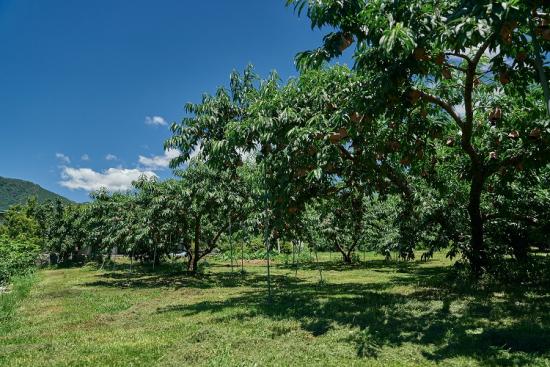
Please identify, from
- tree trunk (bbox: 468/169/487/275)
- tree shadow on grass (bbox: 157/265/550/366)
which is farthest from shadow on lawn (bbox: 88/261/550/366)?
tree trunk (bbox: 468/169/487/275)

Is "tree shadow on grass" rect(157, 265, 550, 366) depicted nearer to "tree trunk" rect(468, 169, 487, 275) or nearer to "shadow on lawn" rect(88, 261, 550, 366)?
"shadow on lawn" rect(88, 261, 550, 366)

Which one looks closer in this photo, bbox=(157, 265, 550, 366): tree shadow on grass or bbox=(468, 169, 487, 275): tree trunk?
bbox=(157, 265, 550, 366): tree shadow on grass

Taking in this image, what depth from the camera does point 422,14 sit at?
5809 mm

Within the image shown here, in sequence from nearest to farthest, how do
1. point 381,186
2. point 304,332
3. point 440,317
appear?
point 304,332 < point 440,317 < point 381,186

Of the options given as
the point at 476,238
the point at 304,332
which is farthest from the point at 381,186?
the point at 304,332

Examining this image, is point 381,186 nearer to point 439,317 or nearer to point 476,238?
point 476,238

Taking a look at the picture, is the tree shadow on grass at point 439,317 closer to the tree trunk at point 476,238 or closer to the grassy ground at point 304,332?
the grassy ground at point 304,332

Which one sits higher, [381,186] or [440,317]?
[381,186]

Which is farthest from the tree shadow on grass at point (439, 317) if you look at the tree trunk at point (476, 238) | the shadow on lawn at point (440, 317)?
the tree trunk at point (476, 238)

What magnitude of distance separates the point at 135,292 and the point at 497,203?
14380mm

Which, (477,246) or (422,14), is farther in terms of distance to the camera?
(477,246)

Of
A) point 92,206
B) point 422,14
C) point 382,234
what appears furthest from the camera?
point 382,234

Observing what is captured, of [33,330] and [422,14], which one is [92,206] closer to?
[33,330]

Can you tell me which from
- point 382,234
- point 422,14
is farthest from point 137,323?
point 382,234
